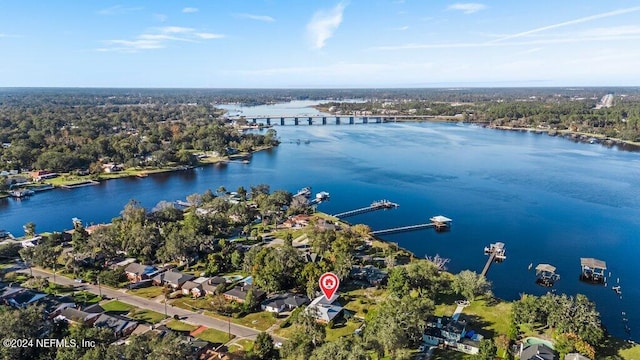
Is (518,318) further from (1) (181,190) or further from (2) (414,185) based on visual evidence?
(1) (181,190)

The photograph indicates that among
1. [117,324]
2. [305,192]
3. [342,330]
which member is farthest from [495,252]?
[117,324]

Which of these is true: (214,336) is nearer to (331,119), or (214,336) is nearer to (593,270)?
(593,270)

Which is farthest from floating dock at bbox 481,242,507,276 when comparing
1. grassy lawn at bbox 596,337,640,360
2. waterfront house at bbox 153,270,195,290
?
waterfront house at bbox 153,270,195,290

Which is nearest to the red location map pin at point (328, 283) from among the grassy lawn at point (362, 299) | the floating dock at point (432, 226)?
the grassy lawn at point (362, 299)

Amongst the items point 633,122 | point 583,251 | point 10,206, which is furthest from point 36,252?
point 633,122

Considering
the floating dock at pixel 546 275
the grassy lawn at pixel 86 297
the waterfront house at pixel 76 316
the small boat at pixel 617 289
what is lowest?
the small boat at pixel 617 289

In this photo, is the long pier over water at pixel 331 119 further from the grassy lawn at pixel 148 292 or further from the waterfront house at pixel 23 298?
the waterfront house at pixel 23 298

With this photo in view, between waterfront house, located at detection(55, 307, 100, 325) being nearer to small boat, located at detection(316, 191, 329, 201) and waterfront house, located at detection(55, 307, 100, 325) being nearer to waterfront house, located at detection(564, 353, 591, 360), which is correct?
waterfront house, located at detection(564, 353, 591, 360)
